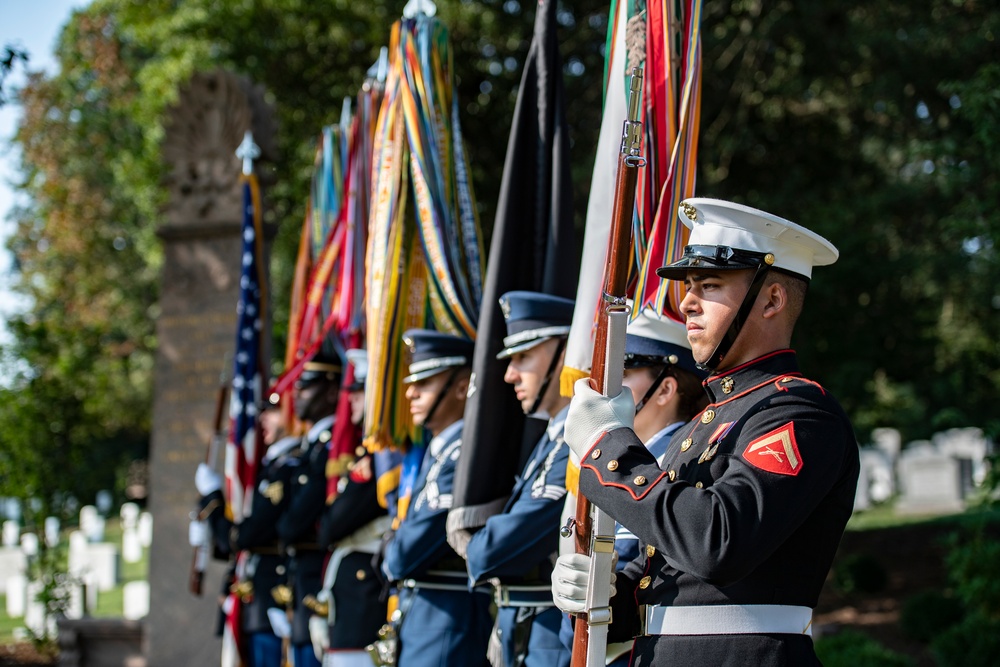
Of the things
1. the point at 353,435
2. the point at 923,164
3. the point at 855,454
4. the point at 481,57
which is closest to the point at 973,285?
the point at 923,164

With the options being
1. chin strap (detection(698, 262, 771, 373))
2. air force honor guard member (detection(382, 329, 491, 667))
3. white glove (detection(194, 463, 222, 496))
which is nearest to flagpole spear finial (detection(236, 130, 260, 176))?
white glove (detection(194, 463, 222, 496))

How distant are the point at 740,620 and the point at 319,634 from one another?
387cm

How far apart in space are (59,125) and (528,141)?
53.1ft

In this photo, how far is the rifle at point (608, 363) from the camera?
101 inches

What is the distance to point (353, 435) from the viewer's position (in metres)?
6.09

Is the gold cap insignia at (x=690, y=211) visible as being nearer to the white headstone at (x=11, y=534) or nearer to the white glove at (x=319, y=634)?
the white glove at (x=319, y=634)

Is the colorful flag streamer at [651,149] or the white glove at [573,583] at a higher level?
the colorful flag streamer at [651,149]

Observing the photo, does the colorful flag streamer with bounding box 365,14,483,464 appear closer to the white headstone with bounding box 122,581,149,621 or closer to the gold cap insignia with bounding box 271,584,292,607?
the gold cap insignia with bounding box 271,584,292,607

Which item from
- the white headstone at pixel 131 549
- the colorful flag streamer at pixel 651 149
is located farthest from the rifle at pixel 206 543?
the white headstone at pixel 131 549

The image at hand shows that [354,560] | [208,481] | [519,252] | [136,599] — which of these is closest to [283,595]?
[354,560]

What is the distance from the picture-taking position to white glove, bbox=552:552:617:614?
2.58 meters

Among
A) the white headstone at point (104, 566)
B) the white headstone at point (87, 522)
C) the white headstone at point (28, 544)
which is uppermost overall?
the white headstone at point (28, 544)

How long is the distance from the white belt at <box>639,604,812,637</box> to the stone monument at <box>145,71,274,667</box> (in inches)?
251

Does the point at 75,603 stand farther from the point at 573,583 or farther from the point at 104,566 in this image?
the point at 573,583
